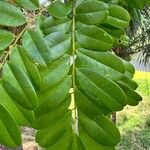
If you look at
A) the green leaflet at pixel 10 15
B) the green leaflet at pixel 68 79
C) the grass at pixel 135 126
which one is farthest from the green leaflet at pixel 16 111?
the grass at pixel 135 126

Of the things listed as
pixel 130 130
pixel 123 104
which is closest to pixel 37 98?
pixel 123 104

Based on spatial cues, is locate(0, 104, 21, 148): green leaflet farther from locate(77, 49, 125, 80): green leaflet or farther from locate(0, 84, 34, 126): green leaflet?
locate(77, 49, 125, 80): green leaflet

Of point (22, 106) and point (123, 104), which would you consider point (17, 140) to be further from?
point (123, 104)

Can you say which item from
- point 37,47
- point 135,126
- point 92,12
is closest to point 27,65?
point 37,47

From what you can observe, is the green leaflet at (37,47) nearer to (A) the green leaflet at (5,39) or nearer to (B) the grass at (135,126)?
(A) the green leaflet at (5,39)

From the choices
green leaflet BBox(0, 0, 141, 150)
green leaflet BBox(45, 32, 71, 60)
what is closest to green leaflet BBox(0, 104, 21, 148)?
green leaflet BBox(0, 0, 141, 150)

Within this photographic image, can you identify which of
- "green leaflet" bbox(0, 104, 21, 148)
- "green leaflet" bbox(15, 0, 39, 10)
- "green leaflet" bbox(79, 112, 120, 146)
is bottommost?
"green leaflet" bbox(79, 112, 120, 146)

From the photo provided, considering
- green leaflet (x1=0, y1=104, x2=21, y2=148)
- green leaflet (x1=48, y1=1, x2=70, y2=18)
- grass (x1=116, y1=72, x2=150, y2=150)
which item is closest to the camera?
green leaflet (x1=0, y1=104, x2=21, y2=148)
